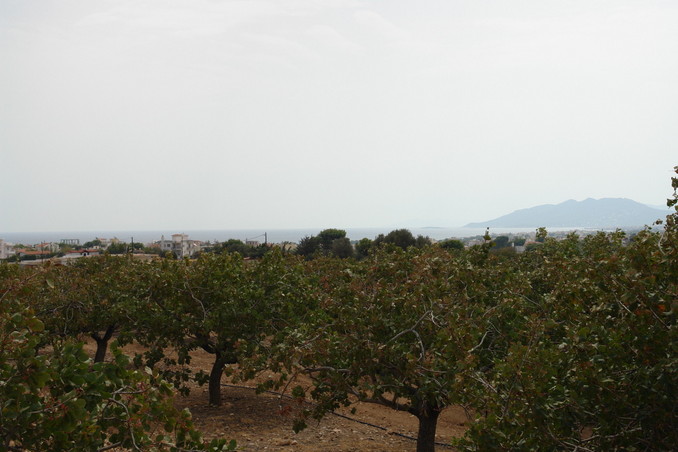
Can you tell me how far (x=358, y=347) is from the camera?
7.50 metres

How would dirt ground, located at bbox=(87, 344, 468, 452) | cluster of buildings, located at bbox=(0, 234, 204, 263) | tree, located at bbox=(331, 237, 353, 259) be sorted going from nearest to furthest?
dirt ground, located at bbox=(87, 344, 468, 452) < tree, located at bbox=(331, 237, 353, 259) < cluster of buildings, located at bbox=(0, 234, 204, 263)

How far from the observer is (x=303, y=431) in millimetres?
11648

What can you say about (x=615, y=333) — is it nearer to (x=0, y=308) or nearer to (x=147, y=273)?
(x=0, y=308)

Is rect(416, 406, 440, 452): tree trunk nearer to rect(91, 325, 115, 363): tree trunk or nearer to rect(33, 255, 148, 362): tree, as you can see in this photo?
rect(33, 255, 148, 362): tree

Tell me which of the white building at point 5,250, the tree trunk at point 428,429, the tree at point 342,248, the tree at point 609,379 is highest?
the tree at point 609,379

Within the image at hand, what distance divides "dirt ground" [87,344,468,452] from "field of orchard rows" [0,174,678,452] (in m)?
1.54

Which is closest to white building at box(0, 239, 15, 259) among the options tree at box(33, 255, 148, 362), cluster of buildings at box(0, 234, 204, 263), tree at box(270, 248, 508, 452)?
cluster of buildings at box(0, 234, 204, 263)

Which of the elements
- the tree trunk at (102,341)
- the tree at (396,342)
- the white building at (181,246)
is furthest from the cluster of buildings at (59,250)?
the tree at (396,342)

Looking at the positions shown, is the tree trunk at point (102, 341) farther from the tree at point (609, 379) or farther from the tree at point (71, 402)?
the tree at point (609, 379)

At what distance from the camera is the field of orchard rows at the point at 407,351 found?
11.9 feet

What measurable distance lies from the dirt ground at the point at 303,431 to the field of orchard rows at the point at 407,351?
1.54 m

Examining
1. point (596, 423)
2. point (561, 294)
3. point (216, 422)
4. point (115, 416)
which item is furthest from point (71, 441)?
point (216, 422)

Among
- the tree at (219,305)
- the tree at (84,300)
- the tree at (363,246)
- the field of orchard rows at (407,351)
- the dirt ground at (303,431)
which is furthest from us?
the tree at (363,246)

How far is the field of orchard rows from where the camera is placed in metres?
3.63
